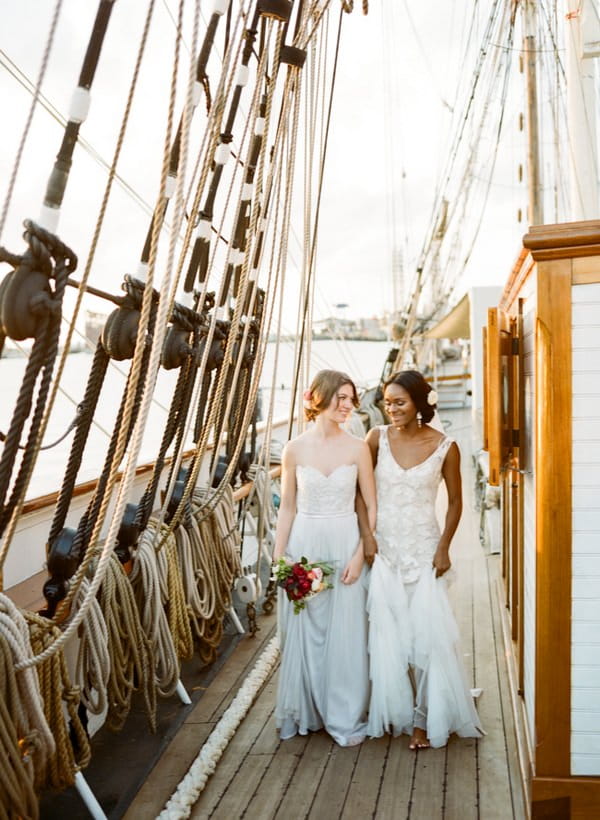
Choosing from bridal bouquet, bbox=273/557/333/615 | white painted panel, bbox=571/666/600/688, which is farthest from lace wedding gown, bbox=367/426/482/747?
white painted panel, bbox=571/666/600/688

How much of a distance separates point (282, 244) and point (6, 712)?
2607 mm

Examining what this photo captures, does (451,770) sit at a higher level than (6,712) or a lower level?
lower

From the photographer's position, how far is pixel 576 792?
2227 mm

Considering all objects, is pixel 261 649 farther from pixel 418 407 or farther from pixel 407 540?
pixel 418 407

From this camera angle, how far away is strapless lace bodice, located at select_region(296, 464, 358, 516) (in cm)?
308

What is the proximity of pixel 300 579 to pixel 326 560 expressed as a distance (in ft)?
0.61

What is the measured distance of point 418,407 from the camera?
3047mm

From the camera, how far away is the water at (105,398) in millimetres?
5963

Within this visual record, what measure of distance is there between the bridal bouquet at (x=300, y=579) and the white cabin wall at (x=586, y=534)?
40.3 inches

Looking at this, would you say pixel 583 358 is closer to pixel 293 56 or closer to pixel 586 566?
pixel 586 566

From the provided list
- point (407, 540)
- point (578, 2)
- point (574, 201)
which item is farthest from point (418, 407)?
point (578, 2)

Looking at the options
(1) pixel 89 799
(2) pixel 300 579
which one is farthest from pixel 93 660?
(2) pixel 300 579

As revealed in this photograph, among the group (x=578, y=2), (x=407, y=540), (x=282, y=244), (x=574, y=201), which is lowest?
(x=407, y=540)

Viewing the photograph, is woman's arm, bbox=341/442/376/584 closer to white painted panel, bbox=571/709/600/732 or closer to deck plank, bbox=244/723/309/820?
deck plank, bbox=244/723/309/820
